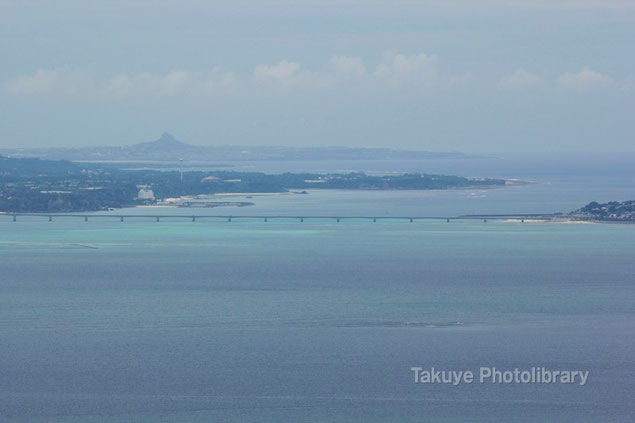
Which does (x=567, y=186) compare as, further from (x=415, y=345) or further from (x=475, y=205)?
(x=415, y=345)

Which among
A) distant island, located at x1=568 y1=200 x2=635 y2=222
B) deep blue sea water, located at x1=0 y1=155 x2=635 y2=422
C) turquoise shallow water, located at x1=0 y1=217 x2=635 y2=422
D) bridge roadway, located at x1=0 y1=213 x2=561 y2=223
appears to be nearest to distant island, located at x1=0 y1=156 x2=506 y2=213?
bridge roadway, located at x1=0 y1=213 x2=561 y2=223

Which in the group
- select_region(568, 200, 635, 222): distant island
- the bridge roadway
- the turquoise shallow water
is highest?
select_region(568, 200, 635, 222): distant island

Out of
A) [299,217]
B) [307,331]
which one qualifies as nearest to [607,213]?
[299,217]

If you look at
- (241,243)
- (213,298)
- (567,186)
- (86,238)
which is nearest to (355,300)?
(213,298)

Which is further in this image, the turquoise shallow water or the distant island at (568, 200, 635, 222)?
the distant island at (568, 200, 635, 222)

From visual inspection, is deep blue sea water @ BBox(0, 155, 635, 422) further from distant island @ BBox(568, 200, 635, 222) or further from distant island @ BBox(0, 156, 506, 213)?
distant island @ BBox(0, 156, 506, 213)

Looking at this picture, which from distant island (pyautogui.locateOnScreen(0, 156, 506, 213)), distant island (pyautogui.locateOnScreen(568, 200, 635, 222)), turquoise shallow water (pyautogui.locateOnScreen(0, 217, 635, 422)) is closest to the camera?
turquoise shallow water (pyautogui.locateOnScreen(0, 217, 635, 422))
